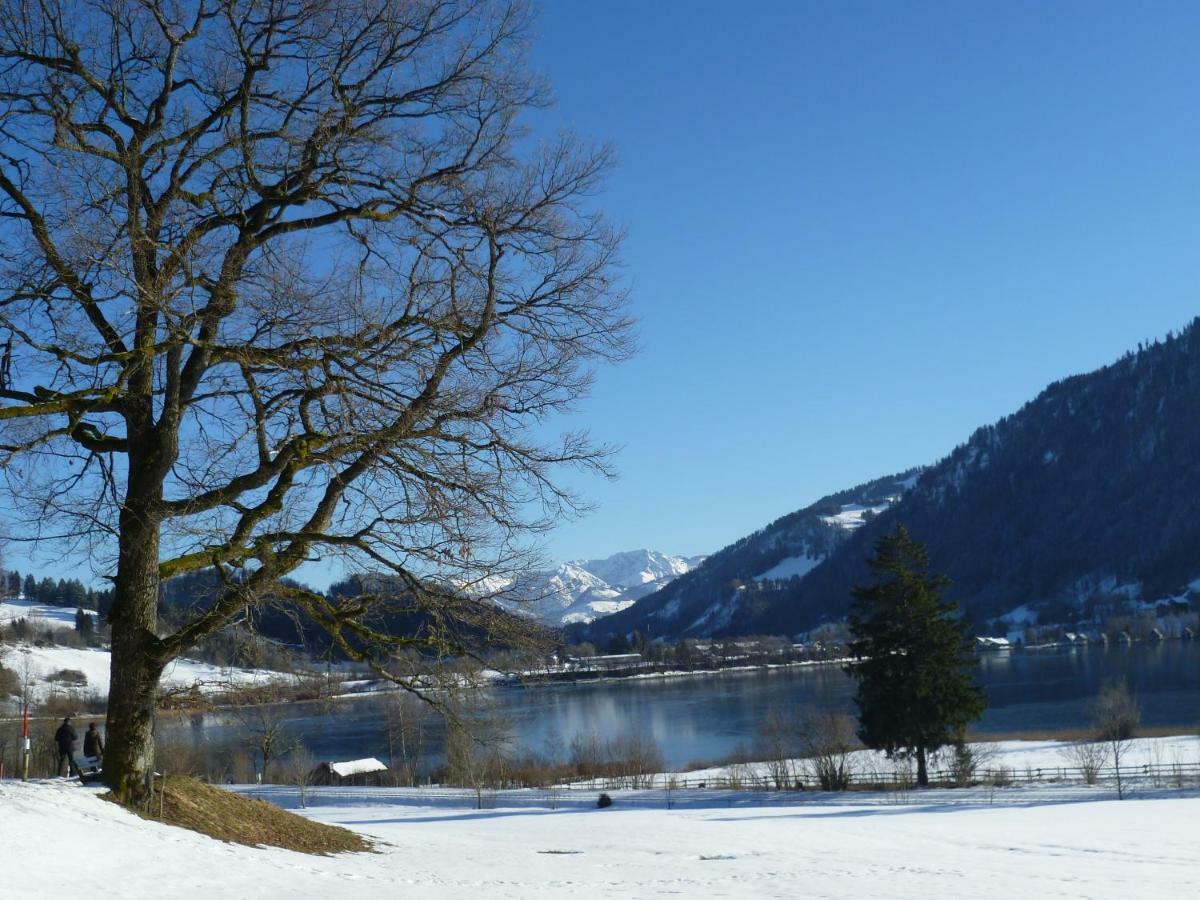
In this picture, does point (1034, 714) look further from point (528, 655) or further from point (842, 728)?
point (528, 655)

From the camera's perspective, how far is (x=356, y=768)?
5216 centimetres

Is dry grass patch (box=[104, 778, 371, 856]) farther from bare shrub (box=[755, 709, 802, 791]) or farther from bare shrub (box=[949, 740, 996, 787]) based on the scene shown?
bare shrub (box=[949, 740, 996, 787])

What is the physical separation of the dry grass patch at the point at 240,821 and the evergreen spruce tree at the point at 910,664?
102 feet

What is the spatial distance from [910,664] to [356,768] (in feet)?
89.1

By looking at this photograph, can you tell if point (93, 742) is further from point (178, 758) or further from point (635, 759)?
point (635, 759)

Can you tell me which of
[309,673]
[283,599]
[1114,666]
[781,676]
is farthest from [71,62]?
[781,676]

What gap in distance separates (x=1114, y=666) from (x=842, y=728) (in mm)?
72859

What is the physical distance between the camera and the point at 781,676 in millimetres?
129125

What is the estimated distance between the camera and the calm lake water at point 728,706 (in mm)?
64562

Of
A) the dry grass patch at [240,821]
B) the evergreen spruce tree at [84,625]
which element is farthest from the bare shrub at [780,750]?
the evergreen spruce tree at [84,625]

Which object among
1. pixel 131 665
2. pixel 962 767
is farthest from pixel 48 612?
pixel 131 665

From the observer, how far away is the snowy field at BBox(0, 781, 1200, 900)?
8719mm

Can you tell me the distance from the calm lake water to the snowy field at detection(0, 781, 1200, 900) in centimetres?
2346

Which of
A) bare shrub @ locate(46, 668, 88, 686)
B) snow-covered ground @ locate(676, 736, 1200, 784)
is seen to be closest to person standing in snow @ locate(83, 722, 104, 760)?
snow-covered ground @ locate(676, 736, 1200, 784)
